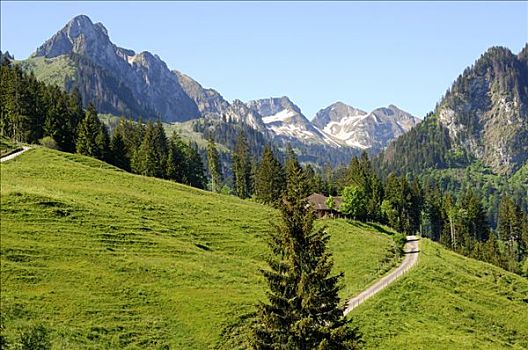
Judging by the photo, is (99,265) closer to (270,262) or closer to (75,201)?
(75,201)

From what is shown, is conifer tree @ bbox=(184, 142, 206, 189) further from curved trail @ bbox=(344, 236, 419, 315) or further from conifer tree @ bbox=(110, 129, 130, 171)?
curved trail @ bbox=(344, 236, 419, 315)

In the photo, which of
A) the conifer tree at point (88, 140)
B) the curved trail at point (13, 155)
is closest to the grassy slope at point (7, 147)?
the curved trail at point (13, 155)

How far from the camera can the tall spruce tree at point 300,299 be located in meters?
28.6

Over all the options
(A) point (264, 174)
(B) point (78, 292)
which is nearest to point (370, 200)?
(A) point (264, 174)

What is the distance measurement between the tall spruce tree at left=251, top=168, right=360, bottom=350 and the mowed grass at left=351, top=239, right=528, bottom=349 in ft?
79.5

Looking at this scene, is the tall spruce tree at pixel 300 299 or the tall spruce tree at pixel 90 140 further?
the tall spruce tree at pixel 90 140

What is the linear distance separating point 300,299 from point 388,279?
4457 centimetres

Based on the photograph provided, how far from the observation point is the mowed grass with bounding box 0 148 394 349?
4519 centimetres

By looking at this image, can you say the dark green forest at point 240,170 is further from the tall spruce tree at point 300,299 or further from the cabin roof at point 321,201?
the tall spruce tree at point 300,299

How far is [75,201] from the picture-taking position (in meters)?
68.5

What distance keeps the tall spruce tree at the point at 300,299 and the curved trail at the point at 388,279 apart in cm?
1863

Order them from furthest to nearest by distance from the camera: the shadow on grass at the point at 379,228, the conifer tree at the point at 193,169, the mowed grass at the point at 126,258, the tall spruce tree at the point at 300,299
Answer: the conifer tree at the point at 193,169 → the shadow on grass at the point at 379,228 → the mowed grass at the point at 126,258 → the tall spruce tree at the point at 300,299

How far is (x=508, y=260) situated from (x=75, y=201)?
317 ft

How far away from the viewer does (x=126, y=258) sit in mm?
57469
